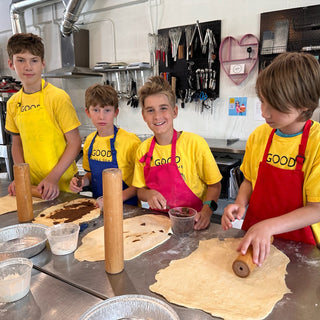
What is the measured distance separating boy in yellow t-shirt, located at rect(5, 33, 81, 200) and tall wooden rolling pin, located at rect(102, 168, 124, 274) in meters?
0.88

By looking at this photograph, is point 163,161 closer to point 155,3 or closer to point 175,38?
point 175,38

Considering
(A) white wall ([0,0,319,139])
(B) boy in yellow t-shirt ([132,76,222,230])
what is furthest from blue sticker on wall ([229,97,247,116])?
(B) boy in yellow t-shirt ([132,76,222,230])

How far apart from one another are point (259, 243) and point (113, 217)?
44 centimetres

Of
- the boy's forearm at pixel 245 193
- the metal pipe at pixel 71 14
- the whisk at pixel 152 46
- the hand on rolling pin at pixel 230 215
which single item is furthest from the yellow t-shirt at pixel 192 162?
the metal pipe at pixel 71 14

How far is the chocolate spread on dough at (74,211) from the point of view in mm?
1286

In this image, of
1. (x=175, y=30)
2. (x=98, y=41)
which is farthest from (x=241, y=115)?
(x=98, y=41)

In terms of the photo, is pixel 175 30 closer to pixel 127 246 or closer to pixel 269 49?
pixel 269 49

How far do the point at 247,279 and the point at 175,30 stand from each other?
3.10 metres

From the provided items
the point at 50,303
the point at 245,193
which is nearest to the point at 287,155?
the point at 245,193

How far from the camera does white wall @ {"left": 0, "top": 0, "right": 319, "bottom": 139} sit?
9.72ft

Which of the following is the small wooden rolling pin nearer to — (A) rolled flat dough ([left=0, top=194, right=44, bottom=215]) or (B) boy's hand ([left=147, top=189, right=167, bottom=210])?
(B) boy's hand ([left=147, top=189, right=167, bottom=210])

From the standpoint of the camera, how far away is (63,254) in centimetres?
98

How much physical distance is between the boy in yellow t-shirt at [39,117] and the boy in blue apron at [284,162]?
1059 mm

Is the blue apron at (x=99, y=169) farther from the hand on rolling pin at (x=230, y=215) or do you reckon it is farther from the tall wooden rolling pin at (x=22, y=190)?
the hand on rolling pin at (x=230, y=215)
